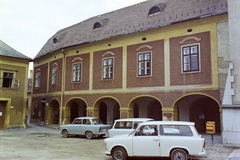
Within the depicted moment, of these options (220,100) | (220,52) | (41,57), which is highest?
(41,57)

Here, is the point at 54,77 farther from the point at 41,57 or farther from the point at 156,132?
the point at 156,132

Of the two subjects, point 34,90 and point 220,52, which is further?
point 34,90

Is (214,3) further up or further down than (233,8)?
further up

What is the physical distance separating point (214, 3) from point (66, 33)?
1638 centimetres

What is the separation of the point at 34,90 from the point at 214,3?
20.6 metres

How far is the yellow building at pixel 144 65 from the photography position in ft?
51.1

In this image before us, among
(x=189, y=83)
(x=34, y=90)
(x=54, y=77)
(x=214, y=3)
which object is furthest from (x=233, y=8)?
(x=34, y=90)

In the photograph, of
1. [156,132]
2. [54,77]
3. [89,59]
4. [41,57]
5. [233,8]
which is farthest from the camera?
[41,57]

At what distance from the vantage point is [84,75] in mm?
21547

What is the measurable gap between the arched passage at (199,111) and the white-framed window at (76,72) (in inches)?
348

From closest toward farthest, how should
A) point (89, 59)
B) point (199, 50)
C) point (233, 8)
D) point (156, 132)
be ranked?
1. point (156, 132)
2. point (233, 8)
3. point (199, 50)
4. point (89, 59)

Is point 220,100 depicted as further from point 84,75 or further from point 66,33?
point 66,33

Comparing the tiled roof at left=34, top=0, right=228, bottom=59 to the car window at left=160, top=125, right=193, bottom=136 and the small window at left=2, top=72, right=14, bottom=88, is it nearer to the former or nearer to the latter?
the small window at left=2, top=72, right=14, bottom=88

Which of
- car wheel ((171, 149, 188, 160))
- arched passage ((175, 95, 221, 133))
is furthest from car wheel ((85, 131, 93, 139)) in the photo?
car wheel ((171, 149, 188, 160))
